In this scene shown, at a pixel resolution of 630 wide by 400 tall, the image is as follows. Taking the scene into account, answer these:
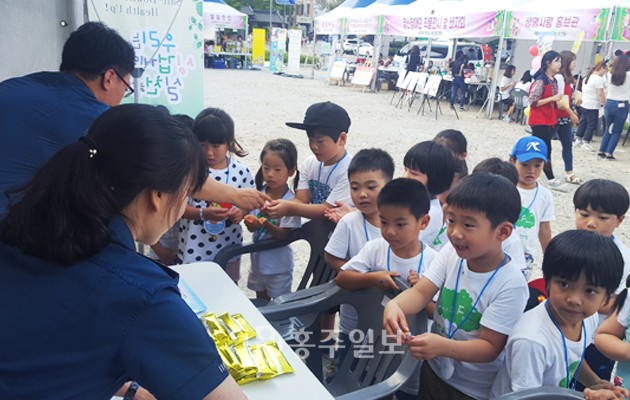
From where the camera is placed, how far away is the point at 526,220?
2625 mm

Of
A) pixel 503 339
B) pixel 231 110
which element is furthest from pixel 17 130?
pixel 231 110

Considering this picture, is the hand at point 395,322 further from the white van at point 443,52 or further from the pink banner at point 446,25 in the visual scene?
the white van at point 443,52

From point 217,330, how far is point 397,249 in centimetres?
82

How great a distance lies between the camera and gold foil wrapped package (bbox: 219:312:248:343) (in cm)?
151

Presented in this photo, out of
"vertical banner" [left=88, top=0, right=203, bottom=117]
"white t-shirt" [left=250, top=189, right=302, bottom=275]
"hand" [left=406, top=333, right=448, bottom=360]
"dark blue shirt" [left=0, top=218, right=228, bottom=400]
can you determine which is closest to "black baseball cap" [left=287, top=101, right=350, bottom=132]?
"white t-shirt" [left=250, top=189, right=302, bottom=275]

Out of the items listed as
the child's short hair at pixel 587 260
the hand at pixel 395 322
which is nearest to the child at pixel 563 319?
the child's short hair at pixel 587 260

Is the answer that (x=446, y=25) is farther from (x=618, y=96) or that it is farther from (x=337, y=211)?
(x=337, y=211)

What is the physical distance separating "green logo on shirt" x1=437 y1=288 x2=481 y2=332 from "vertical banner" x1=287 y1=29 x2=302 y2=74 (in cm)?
1942

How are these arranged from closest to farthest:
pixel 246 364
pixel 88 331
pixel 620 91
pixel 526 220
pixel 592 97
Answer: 1. pixel 88 331
2. pixel 246 364
3. pixel 526 220
4. pixel 620 91
5. pixel 592 97

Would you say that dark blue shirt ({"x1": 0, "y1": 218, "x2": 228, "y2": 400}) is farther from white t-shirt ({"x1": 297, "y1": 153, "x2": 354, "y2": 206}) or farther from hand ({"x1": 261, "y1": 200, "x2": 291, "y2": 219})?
white t-shirt ({"x1": 297, "y1": 153, "x2": 354, "y2": 206})

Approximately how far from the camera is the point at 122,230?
3.10ft

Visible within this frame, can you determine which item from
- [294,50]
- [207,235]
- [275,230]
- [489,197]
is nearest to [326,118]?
[275,230]

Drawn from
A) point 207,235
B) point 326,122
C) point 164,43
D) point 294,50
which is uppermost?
point 294,50

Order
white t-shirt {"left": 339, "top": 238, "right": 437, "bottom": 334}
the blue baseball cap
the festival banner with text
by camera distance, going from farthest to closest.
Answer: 1. the festival banner with text
2. the blue baseball cap
3. white t-shirt {"left": 339, "top": 238, "right": 437, "bottom": 334}
